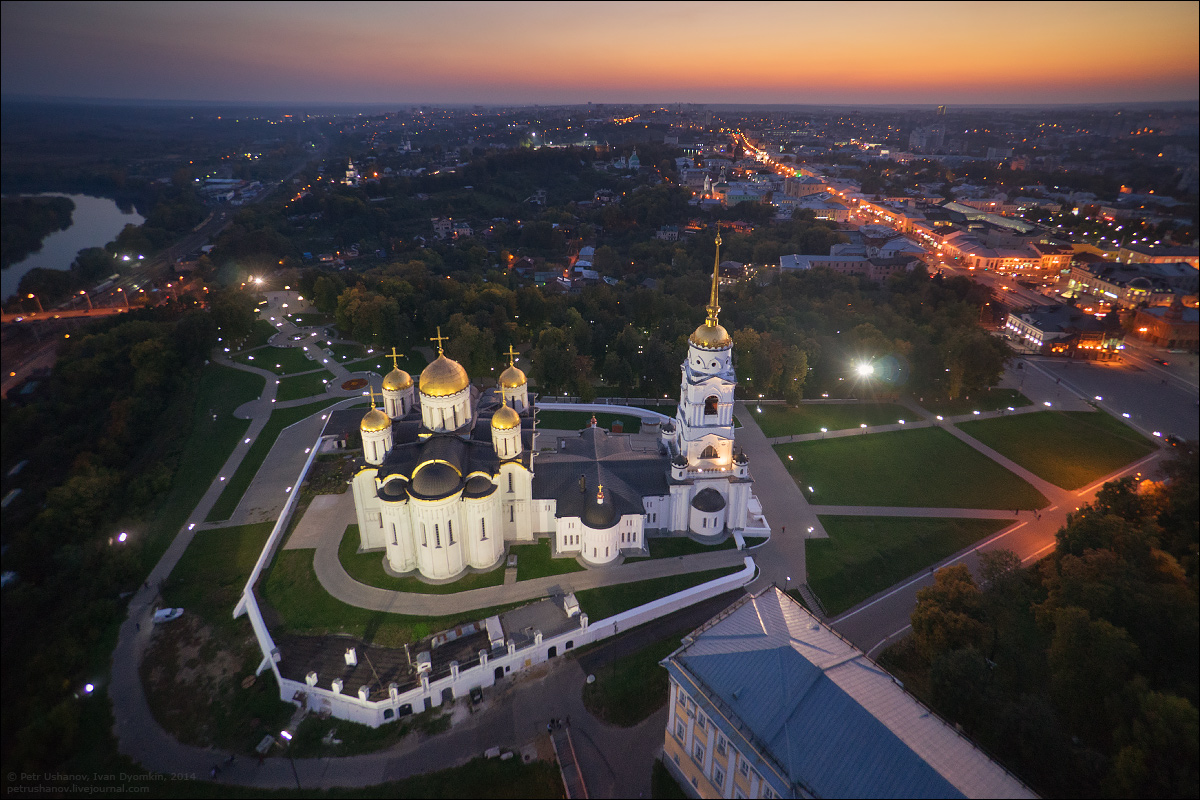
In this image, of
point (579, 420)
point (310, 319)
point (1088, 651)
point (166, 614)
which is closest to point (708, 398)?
point (579, 420)

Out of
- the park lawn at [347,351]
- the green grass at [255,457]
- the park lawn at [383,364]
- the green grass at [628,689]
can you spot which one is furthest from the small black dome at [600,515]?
the park lawn at [347,351]

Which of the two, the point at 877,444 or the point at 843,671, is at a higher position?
the point at 843,671

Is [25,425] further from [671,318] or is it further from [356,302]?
[671,318]

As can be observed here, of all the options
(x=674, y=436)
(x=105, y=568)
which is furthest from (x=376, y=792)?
(x=674, y=436)

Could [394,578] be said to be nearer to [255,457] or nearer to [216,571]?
[216,571]

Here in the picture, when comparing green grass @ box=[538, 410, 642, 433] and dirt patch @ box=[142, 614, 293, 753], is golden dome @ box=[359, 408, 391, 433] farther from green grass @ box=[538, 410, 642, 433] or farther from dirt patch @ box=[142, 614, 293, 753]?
green grass @ box=[538, 410, 642, 433]

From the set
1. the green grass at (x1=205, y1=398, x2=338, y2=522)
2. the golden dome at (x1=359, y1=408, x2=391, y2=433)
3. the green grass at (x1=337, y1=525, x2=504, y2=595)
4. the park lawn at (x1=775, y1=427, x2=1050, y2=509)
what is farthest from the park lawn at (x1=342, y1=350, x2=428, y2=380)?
the park lawn at (x1=775, y1=427, x2=1050, y2=509)
